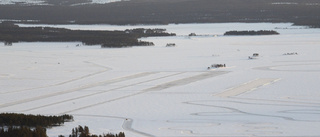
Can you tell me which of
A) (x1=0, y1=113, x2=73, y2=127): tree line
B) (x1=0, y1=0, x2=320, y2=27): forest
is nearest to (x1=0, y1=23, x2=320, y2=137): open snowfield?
(x1=0, y1=113, x2=73, y2=127): tree line

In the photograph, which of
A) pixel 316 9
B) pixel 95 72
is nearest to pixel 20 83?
pixel 95 72

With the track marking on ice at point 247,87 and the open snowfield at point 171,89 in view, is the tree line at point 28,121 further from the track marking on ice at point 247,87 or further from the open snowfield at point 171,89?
the track marking on ice at point 247,87

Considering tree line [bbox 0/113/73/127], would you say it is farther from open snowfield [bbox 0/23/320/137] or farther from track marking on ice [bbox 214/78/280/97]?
track marking on ice [bbox 214/78/280/97]

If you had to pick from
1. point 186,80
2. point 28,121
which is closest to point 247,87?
point 186,80

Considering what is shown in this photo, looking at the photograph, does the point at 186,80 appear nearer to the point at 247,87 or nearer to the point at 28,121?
the point at 247,87

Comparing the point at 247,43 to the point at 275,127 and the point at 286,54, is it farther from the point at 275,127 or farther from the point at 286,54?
the point at 275,127
